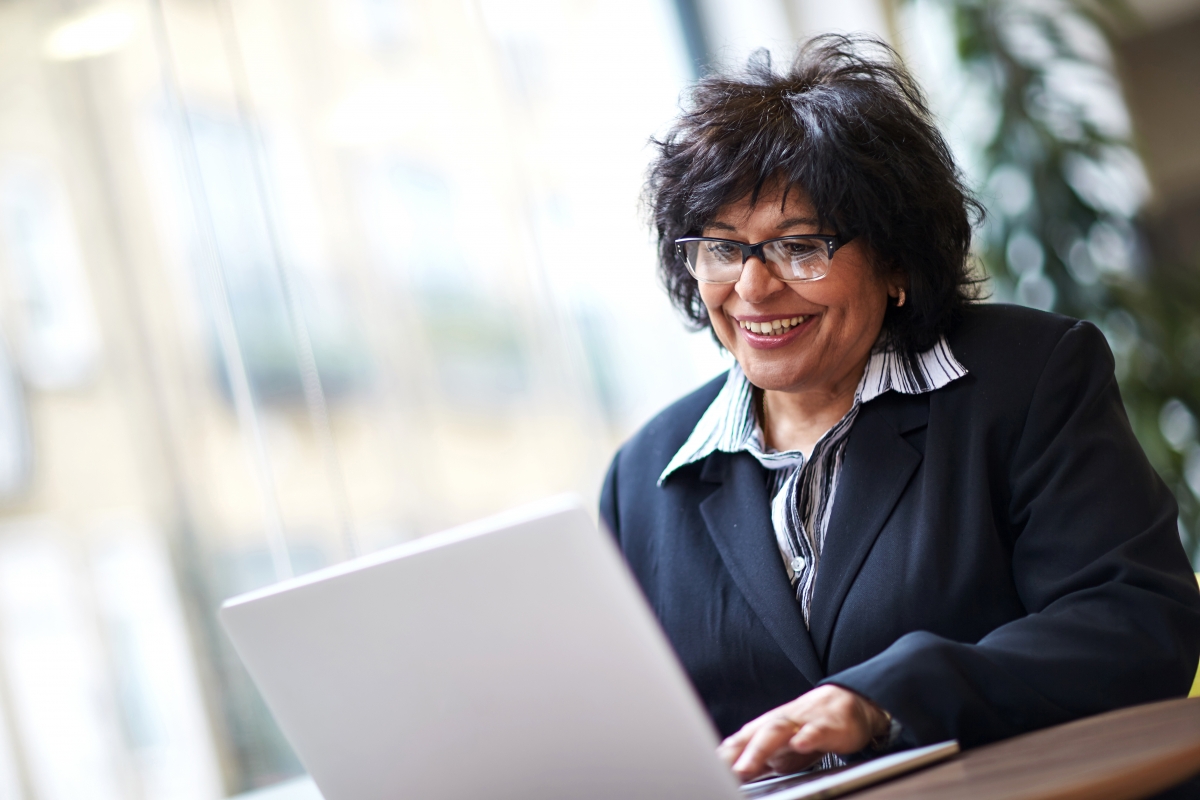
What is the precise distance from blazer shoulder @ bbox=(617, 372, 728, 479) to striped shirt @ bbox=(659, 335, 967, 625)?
0.11m

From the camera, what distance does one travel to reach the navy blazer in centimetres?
111

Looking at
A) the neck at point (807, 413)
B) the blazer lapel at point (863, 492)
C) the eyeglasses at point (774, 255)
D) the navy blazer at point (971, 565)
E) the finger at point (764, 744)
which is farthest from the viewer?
the neck at point (807, 413)

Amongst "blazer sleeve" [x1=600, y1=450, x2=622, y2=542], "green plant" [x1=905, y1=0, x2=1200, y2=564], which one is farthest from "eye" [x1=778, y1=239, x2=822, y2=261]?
"green plant" [x1=905, y1=0, x2=1200, y2=564]

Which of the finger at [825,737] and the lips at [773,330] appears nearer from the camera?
the finger at [825,737]

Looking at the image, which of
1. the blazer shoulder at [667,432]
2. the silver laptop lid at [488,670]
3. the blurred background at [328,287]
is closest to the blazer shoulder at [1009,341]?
the blazer shoulder at [667,432]

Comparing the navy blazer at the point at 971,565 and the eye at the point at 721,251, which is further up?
the eye at the point at 721,251

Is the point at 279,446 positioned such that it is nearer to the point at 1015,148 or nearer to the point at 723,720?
the point at 723,720

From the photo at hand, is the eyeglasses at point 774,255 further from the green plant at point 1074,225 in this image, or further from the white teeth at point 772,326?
the green plant at point 1074,225

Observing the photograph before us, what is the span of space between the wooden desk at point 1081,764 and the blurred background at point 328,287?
1.03 m

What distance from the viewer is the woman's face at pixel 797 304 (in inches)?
58.5

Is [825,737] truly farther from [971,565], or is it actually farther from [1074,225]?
[1074,225]

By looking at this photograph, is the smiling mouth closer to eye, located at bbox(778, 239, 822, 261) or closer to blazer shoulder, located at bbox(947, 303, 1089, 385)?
eye, located at bbox(778, 239, 822, 261)

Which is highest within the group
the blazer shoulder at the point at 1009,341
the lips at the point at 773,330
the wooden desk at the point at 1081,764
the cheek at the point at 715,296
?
the cheek at the point at 715,296

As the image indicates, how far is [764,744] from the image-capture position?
39.4 inches
